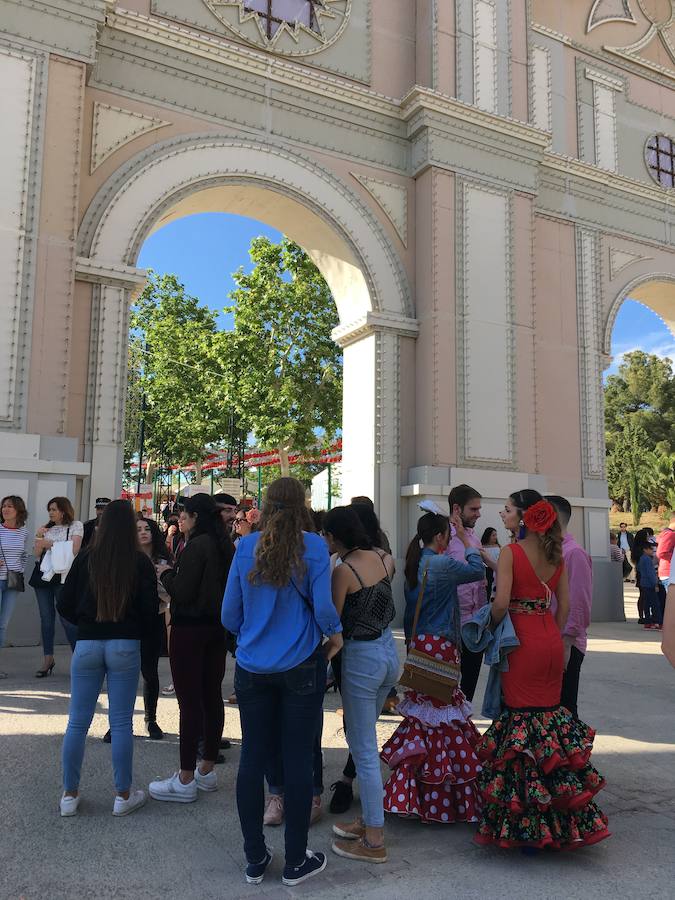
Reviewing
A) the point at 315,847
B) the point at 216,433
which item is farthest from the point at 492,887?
the point at 216,433

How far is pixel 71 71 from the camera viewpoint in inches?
396

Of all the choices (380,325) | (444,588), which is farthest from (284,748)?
(380,325)

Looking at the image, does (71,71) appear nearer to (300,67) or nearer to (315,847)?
(300,67)

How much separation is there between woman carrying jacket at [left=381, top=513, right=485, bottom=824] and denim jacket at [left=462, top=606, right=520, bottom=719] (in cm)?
35

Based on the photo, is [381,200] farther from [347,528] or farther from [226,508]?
[347,528]

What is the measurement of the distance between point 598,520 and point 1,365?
1064cm

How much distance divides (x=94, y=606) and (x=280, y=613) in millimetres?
1223

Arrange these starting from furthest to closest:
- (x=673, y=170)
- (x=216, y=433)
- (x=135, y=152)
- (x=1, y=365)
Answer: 1. (x=216, y=433)
2. (x=673, y=170)
3. (x=135, y=152)
4. (x=1, y=365)

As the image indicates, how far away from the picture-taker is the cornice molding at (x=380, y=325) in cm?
1252

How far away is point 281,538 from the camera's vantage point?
3385 millimetres

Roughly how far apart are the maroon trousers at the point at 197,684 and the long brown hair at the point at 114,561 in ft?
1.61

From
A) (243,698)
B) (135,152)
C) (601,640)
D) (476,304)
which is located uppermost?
(135,152)

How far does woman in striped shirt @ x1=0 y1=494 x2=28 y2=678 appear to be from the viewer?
702cm

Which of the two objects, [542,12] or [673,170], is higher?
[542,12]
